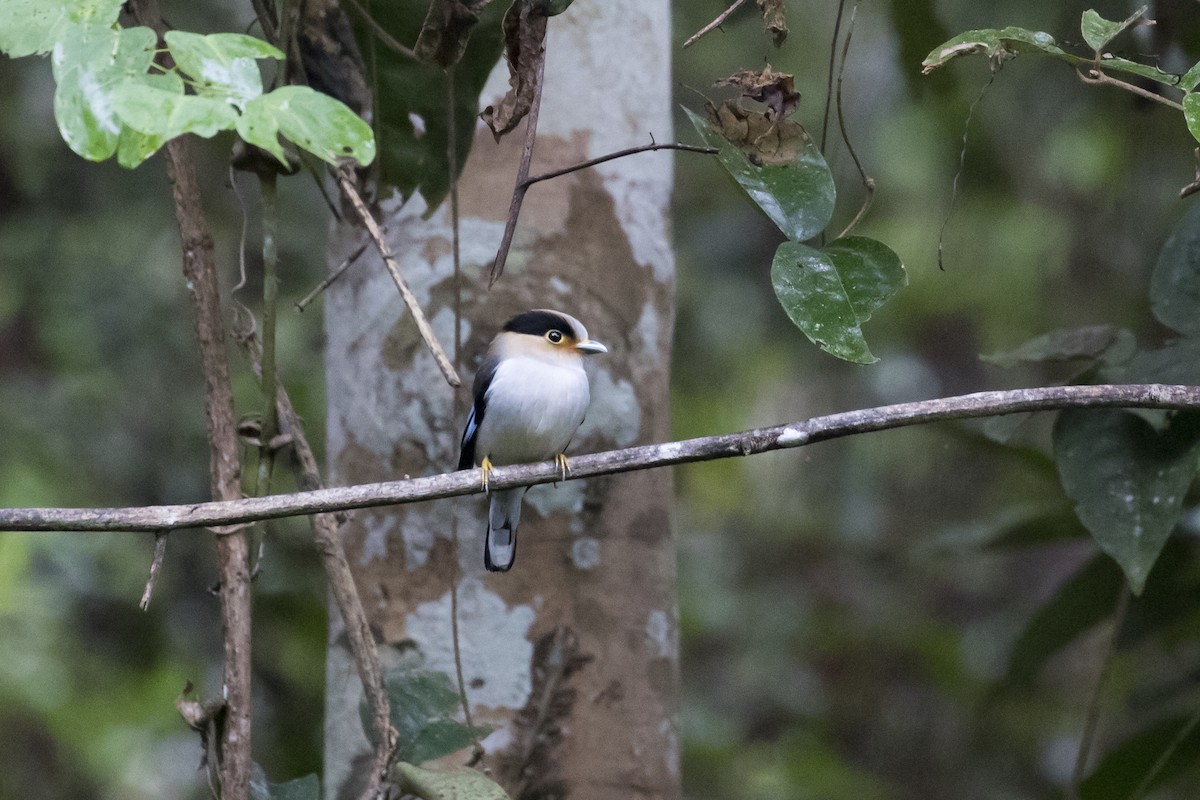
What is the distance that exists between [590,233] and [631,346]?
0.81 ft

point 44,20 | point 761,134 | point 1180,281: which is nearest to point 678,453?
point 761,134

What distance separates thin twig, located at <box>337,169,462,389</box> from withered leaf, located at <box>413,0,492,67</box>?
0.25 meters

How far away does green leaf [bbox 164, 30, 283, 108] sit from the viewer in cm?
143

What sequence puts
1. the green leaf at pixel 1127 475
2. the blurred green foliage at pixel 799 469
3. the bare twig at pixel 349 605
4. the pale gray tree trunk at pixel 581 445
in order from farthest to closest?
the blurred green foliage at pixel 799 469
the pale gray tree trunk at pixel 581 445
the green leaf at pixel 1127 475
the bare twig at pixel 349 605

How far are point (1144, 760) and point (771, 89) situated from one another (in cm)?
172

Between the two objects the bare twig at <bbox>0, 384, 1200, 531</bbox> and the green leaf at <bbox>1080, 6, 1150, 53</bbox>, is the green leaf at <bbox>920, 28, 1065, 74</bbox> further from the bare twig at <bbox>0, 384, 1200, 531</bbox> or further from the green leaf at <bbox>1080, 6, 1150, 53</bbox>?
the bare twig at <bbox>0, 384, 1200, 531</bbox>

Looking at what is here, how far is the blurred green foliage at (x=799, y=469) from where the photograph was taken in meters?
3.91

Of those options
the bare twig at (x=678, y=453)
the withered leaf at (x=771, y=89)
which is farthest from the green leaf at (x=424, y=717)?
the withered leaf at (x=771, y=89)

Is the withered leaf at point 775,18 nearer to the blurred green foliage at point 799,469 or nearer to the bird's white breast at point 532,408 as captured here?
the blurred green foliage at point 799,469

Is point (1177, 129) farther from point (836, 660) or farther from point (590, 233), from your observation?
point (836, 660)

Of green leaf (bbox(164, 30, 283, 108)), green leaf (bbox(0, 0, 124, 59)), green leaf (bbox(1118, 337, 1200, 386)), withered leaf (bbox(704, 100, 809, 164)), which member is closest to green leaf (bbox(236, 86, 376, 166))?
green leaf (bbox(164, 30, 283, 108))

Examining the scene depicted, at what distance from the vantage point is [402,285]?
189 cm

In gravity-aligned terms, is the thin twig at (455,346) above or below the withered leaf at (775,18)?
below

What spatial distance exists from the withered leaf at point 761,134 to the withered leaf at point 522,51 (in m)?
0.31
